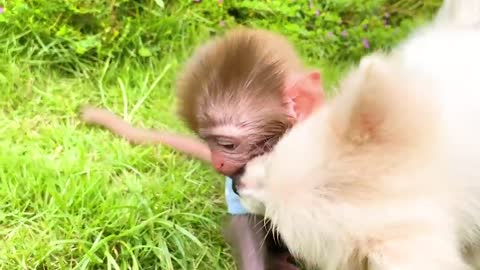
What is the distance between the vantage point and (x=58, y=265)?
2.36 m

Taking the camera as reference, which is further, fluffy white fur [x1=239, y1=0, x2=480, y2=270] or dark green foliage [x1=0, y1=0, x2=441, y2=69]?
dark green foliage [x1=0, y1=0, x2=441, y2=69]

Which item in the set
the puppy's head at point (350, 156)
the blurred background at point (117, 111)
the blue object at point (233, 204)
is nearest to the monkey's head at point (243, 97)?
the blue object at point (233, 204)

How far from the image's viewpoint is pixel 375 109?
170 cm

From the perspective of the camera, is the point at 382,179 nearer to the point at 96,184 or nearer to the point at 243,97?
the point at 243,97

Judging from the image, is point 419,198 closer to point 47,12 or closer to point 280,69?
point 280,69

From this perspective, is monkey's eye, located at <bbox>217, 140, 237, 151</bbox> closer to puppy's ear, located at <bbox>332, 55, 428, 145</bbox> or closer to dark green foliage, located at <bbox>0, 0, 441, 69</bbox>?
puppy's ear, located at <bbox>332, 55, 428, 145</bbox>

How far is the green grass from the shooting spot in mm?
2418

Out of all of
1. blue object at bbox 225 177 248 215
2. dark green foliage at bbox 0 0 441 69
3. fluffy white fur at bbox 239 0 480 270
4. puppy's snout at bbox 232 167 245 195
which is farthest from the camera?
dark green foliage at bbox 0 0 441 69

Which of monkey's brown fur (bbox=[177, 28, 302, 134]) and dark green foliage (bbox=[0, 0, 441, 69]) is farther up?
monkey's brown fur (bbox=[177, 28, 302, 134])

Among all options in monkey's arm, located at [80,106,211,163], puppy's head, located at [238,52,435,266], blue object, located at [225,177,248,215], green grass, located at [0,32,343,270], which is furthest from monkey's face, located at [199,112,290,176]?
monkey's arm, located at [80,106,211,163]

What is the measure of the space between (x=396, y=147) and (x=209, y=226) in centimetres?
102

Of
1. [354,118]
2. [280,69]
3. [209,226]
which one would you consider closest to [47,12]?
[209,226]

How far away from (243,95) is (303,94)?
177 millimetres

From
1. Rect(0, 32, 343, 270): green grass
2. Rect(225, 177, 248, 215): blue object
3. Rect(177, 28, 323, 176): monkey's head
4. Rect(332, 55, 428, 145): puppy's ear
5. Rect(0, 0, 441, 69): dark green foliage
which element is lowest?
Rect(0, 32, 343, 270): green grass
